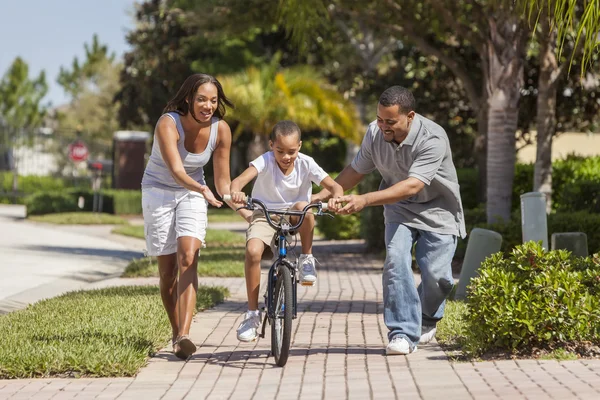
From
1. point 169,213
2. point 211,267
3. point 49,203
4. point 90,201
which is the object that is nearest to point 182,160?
point 169,213

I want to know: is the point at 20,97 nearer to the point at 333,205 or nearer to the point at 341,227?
the point at 341,227

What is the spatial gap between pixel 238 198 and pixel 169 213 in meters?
0.68

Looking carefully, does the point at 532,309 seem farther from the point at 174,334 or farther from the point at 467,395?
the point at 174,334

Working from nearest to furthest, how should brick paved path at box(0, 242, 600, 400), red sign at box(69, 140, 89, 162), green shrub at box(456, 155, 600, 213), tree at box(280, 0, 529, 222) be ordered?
brick paved path at box(0, 242, 600, 400) → tree at box(280, 0, 529, 222) → green shrub at box(456, 155, 600, 213) → red sign at box(69, 140, 89, 162)

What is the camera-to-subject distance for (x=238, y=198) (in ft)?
22.1

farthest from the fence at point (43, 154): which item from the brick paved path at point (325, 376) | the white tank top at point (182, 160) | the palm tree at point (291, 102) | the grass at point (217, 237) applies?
the white tank top at point (182, 160)

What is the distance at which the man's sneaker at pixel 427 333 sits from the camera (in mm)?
7693

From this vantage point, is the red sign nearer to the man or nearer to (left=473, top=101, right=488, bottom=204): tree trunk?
(left=473, top=101, right=488, bottom=204): tree trunk

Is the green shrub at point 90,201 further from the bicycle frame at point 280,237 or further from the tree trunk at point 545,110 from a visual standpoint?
the bicycle frame at point 280,237

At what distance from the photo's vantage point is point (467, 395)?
5.66 meters

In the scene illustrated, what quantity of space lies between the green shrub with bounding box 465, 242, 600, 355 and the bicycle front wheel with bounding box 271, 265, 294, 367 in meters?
1.18

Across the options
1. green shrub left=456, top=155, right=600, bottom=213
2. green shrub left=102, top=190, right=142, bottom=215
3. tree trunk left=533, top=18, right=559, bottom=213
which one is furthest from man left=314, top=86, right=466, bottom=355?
green shrub left=102, top=190, right=142, bottom=215

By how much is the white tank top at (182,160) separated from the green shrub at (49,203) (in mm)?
24097

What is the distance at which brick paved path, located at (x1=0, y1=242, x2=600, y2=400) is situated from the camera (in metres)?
5.86
